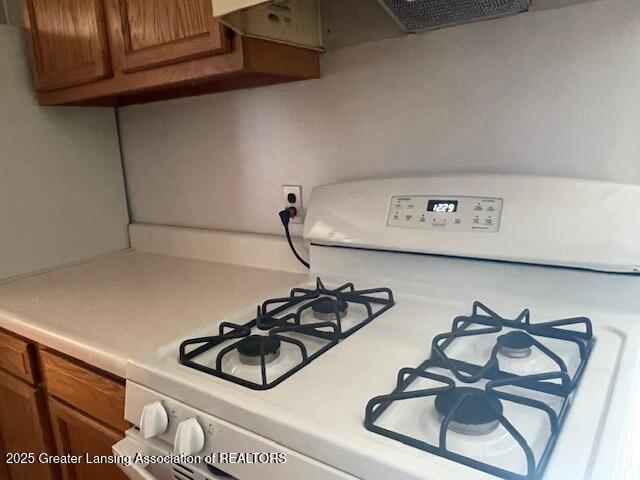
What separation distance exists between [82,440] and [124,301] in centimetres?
32

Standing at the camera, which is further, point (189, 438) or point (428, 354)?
point (428, 354)

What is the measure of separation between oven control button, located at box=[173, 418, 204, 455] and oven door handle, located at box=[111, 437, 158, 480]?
119 mm

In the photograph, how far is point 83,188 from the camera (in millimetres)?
1640

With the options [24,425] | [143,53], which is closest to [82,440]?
[24,425]

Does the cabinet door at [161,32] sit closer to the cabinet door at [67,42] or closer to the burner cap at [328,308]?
the cabinet door at [67,42]

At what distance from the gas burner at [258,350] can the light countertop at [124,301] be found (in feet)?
0.57

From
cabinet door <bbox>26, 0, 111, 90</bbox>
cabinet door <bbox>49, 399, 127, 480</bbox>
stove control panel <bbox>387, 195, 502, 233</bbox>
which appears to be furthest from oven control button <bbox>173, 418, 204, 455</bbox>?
cabinet door <bbox>26, 0, 111, 90</bbox>

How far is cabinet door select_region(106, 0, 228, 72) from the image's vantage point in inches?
39.1

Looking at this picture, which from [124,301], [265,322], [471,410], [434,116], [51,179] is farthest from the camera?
[51,179]

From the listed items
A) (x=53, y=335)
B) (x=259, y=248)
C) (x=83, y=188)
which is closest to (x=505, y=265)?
(x=259, y=248)

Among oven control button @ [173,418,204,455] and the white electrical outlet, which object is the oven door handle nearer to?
oven control button @ [173,418,204,455]

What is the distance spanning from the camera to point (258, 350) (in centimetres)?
77

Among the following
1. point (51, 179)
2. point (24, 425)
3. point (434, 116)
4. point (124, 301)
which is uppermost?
point (434, 116)

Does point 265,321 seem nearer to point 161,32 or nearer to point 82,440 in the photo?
point 82,440
